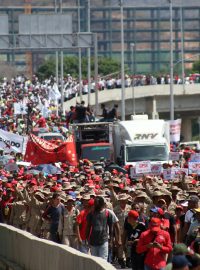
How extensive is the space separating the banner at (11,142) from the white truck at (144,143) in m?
2.84

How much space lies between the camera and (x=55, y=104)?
79.9m

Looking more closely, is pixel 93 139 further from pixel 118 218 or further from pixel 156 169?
pixel 118 218

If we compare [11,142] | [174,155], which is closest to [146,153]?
[11,142]

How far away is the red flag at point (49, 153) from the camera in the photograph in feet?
137

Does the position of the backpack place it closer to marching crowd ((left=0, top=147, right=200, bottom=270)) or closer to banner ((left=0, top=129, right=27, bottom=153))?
marching crowd ((left=0, top=147, right=200, bottom=270))

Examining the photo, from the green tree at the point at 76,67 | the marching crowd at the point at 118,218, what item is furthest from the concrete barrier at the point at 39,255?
the green tree at the point at 76,67

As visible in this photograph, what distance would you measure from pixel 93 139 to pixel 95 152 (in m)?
1.98

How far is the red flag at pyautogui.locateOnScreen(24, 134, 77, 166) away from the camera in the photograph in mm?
41656

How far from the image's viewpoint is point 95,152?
154 feet

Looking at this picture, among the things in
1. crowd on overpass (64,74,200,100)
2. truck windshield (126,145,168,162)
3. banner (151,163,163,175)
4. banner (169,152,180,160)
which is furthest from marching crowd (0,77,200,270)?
crowd on overpass (64,74,200,100)

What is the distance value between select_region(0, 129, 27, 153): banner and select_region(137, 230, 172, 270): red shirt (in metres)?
25.9

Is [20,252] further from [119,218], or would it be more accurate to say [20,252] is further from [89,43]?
[89,43]

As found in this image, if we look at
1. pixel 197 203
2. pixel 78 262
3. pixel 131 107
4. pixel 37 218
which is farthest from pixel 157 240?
pixel 131 107

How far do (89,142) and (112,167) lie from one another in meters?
9.45
